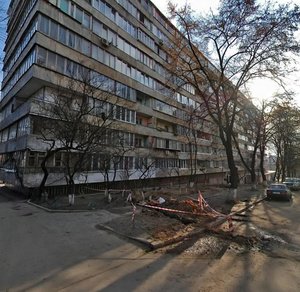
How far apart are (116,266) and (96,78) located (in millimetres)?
18069

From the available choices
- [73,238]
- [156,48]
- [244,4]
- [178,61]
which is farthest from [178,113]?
[73,238]

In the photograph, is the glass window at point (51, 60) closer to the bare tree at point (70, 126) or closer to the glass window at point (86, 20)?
the bare tree at point (70, 126)

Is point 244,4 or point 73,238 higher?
point 244,4

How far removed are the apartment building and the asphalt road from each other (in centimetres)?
946

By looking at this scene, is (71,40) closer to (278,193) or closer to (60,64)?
(60,64)

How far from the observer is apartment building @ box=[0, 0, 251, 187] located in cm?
1908

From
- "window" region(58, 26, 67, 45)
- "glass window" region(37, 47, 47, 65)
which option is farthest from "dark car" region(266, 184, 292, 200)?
"window" region(58, 26, 67, 45)

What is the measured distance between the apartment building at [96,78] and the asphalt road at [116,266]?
9462 millimetres

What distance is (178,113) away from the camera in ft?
125

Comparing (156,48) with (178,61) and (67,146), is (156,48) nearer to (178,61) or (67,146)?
(178,61)

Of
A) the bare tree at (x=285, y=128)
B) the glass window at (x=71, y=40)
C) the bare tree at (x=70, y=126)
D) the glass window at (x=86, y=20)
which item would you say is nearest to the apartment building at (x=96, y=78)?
the glass window at (x=71, y=40)

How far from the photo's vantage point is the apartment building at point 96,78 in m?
19.1

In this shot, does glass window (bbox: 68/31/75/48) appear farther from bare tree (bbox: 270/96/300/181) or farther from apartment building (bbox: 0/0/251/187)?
bare tree (bbox: 270/96/300/181)

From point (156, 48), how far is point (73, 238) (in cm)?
3113
